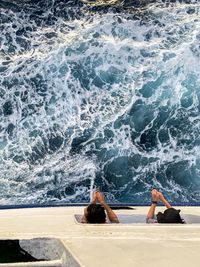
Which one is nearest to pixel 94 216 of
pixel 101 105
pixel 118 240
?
pixel 118 240

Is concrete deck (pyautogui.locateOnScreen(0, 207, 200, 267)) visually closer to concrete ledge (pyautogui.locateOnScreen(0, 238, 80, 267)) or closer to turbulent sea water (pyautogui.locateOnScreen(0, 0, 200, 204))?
concrete ledge (pyautogui.locateOnScreen(0, 238, 80, 267))

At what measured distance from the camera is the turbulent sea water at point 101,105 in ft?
55.5

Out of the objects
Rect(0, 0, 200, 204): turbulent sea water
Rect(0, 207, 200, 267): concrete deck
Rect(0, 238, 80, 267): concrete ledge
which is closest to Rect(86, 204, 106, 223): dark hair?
Rect(0, 207, 200, 267): concrete deck

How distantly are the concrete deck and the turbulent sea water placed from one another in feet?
27.4

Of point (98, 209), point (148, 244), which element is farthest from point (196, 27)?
point (148, 244)

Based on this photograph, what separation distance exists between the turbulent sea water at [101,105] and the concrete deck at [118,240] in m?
8.36

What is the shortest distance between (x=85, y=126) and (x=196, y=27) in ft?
26.4

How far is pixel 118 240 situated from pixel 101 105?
13841mm

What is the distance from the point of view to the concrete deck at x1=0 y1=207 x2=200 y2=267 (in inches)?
162

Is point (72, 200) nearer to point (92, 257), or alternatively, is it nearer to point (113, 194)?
point (113, 194)

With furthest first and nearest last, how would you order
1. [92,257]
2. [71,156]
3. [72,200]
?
[71,156] → [72,200] → [92,257]

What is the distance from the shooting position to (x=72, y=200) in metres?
16.3

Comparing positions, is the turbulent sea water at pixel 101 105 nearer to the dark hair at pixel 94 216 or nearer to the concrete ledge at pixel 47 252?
the dark hair at pixel 94 216

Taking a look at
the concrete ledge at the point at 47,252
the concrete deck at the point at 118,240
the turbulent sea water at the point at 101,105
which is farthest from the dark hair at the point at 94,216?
the turbulent sea water at the point at 101,105
